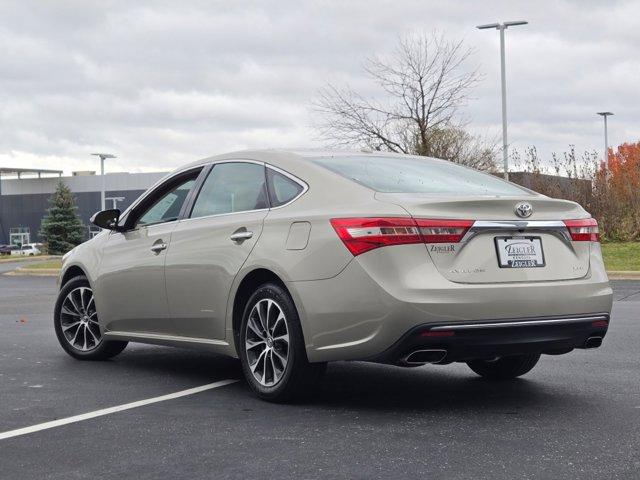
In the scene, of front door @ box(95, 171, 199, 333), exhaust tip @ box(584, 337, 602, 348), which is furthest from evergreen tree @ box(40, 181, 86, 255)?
exhaust tip @ box(584, 337, 602, 348)

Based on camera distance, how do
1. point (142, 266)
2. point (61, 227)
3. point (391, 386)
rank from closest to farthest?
point (391, 386), point (142, 266), point (61, 227)

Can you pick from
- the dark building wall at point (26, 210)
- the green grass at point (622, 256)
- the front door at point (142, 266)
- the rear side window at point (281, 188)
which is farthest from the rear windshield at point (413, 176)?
the dark building wall at point (26, 210)

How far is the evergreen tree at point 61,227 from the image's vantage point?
68.4 m

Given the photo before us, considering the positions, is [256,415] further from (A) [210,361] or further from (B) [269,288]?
(A) [210,361]

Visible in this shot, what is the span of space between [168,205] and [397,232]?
253 cm

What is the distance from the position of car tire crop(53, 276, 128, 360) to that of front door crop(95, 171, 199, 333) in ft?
1.02

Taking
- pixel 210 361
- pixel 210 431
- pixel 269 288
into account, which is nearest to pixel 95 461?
pixel 210 431

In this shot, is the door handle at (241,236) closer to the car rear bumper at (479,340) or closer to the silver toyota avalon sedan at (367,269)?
the silver toyota avalon sedan at (367,269)

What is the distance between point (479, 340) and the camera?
5.57m

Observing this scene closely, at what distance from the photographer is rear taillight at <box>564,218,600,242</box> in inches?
240

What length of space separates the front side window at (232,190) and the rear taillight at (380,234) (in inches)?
39.7

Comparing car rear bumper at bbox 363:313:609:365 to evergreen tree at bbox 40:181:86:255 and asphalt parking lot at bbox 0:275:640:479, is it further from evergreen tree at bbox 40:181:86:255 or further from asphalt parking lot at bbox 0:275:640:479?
evergreen tree at bbox 40:181:86:255

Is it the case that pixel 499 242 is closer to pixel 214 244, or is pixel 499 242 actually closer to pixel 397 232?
pixel 397 232

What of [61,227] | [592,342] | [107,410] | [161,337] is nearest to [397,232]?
[592,342]
